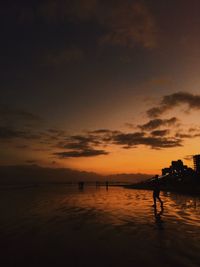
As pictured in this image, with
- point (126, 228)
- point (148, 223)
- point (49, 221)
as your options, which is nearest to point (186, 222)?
point (148, 223)

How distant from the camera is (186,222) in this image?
1584 centimetres

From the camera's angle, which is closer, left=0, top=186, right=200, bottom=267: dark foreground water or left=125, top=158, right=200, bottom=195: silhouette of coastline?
left=0, top=186, right=200, bottom=267: dark foreground water

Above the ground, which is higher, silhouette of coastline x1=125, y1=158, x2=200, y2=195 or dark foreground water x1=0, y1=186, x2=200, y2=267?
silhouette of coastline x1=125, y1=158, x2=200, y2=195

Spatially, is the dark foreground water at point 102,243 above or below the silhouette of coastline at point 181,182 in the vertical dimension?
below

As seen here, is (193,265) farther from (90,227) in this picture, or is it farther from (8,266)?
(90,227)

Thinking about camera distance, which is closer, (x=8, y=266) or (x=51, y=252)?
(x=8, y=266)

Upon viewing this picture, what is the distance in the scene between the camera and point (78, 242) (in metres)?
11.8

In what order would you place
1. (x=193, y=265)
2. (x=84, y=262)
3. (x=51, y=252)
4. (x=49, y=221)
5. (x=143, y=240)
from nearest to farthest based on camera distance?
(x=193, y=265) < (x=84, y=262) < (x=51, y=252) < (x=143, y=240) < (x=49, y=221)

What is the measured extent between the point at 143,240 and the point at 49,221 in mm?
8378

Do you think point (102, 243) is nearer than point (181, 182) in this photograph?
Yes

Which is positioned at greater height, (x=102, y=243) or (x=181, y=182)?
(x=181, y=182)

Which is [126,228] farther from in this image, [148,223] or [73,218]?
[73,218]

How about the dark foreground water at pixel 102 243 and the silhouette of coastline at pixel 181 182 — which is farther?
the silhouette of coastline at pixel 181 182

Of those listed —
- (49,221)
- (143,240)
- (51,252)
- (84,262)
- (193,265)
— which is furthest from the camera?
(49,221)
